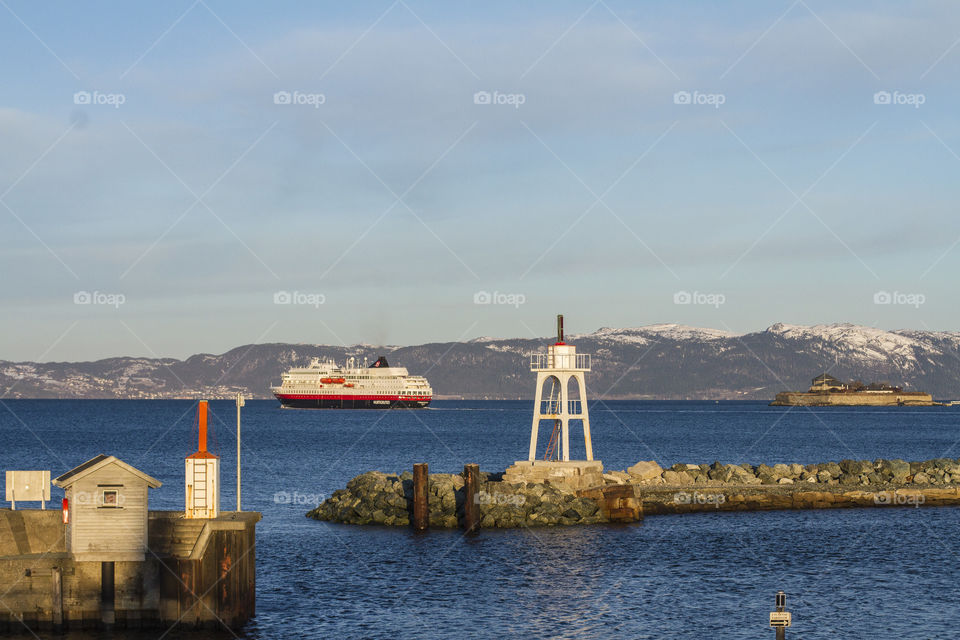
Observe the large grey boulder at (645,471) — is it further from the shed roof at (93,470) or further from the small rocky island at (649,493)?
the shed roof at (93,470)

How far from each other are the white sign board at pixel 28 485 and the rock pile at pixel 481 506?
58.4 feet

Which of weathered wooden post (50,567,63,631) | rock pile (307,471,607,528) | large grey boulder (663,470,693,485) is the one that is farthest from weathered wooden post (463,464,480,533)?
weathered wooden post (50,567,63,631)

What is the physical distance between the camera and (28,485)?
2828 centimetres

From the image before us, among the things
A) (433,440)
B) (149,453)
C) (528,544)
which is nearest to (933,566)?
(528,544)

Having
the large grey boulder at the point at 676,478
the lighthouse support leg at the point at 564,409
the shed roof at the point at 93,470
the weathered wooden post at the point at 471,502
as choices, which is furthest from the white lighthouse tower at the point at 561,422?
the shed roof at the point at 93,470

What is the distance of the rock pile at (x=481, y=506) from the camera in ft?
141

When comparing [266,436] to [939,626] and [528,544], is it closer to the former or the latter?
[528,544]

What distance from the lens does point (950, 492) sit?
174 feet

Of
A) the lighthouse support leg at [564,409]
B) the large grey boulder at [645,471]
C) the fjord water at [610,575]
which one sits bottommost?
the fjord water at [610,575]

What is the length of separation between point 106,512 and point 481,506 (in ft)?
68.4

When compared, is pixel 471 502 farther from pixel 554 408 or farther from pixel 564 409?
pixel 554 408

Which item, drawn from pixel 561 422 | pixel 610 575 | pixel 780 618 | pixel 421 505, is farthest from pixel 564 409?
pixel 780 618

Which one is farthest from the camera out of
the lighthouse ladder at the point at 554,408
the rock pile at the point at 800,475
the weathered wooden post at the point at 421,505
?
the rock pile at the point at 800,475

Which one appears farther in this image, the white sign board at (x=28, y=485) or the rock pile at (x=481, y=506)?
the rock pile at (x=481, y=506)
